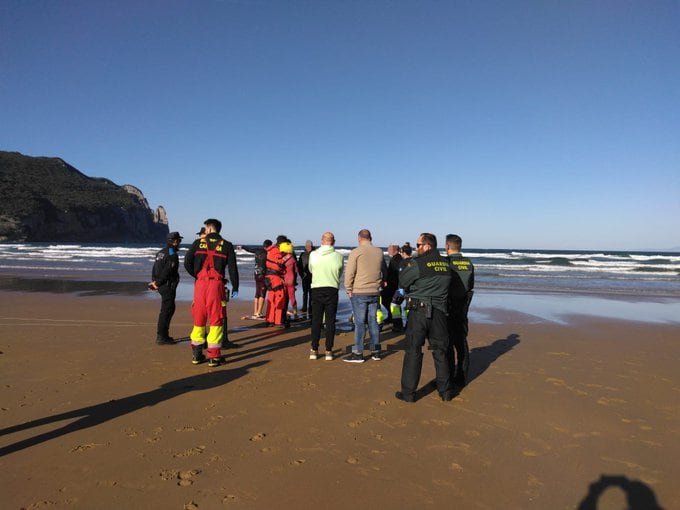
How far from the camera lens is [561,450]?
3.48 meters

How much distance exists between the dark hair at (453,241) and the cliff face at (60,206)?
3979 inches

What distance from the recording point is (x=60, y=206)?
96688mm

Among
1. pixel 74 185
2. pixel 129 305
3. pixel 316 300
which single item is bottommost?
pixel 129 305

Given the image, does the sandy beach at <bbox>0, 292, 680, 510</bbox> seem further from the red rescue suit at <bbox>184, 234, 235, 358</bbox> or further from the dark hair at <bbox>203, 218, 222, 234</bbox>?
the dark hair at <bbox>203, 218, 222, 234</bbox>

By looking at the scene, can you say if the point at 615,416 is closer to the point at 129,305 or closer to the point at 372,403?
the point at 372,403

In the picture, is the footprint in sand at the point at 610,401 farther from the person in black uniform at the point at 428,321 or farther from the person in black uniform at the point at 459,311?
the person in black uniform at the point at 428,321

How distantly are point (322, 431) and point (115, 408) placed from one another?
6.97ft

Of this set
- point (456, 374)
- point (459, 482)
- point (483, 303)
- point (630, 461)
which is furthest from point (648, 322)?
point (459, 482)

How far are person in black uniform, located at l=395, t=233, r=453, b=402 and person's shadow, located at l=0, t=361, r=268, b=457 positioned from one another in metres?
2.28

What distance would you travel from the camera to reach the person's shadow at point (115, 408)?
3461mm

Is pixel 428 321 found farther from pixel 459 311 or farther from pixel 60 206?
pixel 60 206

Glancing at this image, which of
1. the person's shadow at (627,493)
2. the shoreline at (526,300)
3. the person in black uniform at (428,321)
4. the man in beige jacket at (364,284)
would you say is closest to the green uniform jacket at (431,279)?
the person in black uniform at (428,321)

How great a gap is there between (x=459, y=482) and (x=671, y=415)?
2931 millimetres

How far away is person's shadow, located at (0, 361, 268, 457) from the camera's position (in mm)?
3461
